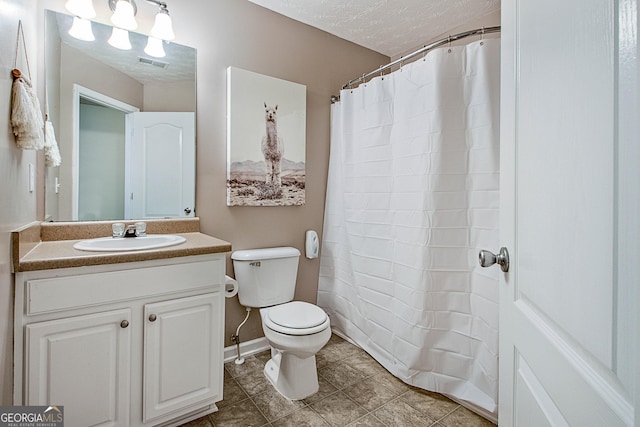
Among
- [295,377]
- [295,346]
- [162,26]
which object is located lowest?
[295,377]

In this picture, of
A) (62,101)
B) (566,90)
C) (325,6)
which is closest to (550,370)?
(566,90)

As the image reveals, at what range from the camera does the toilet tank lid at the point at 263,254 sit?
6.64 feet

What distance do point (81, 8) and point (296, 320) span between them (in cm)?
196

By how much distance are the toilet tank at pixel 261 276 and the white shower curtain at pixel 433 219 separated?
0.55 metres

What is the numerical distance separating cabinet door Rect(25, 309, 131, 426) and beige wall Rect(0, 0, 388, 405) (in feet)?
0.30

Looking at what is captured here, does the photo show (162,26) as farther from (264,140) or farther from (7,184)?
(7,184)

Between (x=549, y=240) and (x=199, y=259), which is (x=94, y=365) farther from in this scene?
(x=549, y=240)

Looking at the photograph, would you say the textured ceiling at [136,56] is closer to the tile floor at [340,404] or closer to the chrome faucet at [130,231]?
the chrome faucet at [130,231]

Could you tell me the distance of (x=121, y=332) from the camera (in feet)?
Answer: 4.29

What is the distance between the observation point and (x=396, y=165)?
6.38 ft

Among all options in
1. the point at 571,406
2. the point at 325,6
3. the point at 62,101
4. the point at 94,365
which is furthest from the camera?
the point at 325,6

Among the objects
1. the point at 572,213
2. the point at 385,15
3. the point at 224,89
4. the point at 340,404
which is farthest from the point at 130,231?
the point at 385,15

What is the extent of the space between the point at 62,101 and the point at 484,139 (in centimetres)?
214

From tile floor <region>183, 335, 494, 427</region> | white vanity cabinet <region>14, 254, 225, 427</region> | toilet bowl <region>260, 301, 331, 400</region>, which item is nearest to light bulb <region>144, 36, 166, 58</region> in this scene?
white vanity cabinet <region>14, 254, 225, 427</region>
